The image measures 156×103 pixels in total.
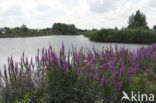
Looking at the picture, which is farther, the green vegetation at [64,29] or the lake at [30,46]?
the green vegetation at [64,29]

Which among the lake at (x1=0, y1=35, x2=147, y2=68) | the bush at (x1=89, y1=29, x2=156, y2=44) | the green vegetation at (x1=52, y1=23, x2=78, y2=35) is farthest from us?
the green vegetation at (x1=52, y1=23, x2=78, y2=35)

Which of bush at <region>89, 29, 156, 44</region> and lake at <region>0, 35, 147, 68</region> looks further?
bush at <region>89, 29, 156, 44</region>

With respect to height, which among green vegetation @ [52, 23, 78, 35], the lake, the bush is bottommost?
the lake

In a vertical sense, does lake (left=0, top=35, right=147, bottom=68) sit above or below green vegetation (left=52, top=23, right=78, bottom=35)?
below

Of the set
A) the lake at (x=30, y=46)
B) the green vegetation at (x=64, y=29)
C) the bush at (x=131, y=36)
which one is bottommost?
the lake at (x=30, y=46)

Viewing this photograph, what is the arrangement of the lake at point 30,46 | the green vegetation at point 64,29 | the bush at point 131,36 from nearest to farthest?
the lake at point 30,46 < the bush at point 131,36 < the green vegetation at point 64,29

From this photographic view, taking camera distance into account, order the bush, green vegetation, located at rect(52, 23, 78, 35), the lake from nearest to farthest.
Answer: the lake
the bush
green vegetation, located at rect(52, 23, 78, 35)

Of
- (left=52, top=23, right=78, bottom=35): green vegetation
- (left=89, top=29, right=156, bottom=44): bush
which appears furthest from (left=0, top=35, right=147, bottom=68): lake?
(left=52, top=23, right=78, bottom=35): green vegetation

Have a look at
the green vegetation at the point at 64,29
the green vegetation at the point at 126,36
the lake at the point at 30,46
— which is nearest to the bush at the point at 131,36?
the green vegetation at the point at 126,36

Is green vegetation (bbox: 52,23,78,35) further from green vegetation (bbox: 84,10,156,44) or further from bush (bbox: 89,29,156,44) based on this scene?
bush (bbox: 89,29,156,44)

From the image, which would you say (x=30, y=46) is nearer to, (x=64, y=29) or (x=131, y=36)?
(x=131, y=36)

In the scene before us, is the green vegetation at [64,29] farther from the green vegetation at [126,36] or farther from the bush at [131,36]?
the bush at [131,36]

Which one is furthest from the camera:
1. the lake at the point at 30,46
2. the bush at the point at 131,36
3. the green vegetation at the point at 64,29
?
the green vegetation at the point at 64,29

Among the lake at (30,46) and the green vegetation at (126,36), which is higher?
the green vegetation at (126,36)
